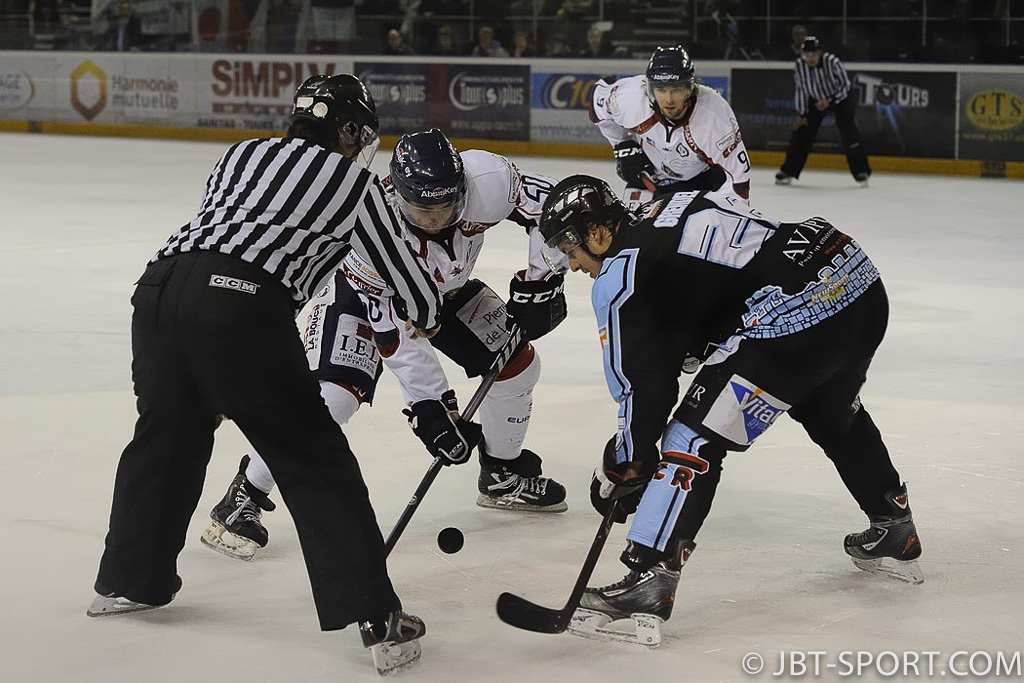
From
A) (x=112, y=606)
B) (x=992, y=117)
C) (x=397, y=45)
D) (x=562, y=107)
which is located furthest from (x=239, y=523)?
(x=397, y=45)

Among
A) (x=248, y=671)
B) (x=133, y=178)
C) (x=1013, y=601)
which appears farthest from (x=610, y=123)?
(x=133, y=178)

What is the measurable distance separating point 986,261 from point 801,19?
600 centimetres

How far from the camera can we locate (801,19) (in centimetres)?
1352

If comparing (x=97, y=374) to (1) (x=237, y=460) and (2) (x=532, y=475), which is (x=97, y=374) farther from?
(2) (x=532, y=475)

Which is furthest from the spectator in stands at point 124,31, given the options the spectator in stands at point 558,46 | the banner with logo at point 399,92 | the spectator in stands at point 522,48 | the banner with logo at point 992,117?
the banner with logo at point 992,117

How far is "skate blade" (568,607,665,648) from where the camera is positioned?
301 centimetres

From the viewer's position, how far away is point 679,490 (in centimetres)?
299

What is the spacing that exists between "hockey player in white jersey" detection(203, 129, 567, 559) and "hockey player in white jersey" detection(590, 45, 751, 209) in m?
2.19

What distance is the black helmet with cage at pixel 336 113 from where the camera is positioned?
120 inches

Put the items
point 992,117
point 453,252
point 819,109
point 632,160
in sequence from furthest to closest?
point 992,117 < point 819,109 < point 632,160 < point 453,252

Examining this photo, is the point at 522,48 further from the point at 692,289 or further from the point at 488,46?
the point at 692,289

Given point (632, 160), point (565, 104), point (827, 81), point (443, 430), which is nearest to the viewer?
point (443, 430)

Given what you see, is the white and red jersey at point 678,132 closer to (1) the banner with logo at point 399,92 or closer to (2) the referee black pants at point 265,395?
(2) the referee black pants at point 265,395

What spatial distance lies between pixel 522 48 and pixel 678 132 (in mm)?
8682
